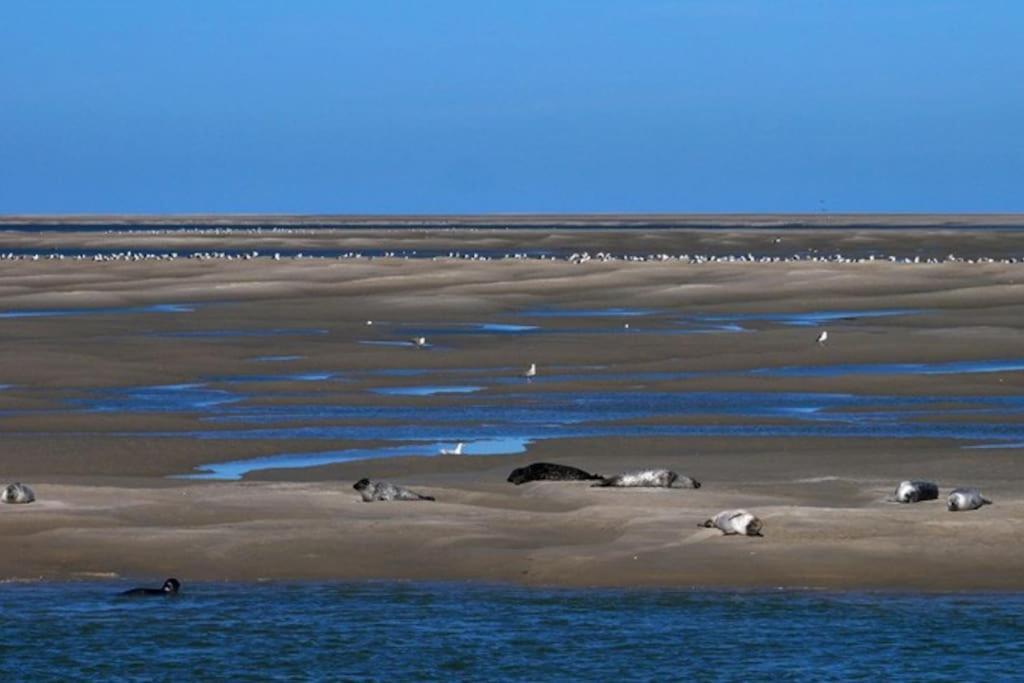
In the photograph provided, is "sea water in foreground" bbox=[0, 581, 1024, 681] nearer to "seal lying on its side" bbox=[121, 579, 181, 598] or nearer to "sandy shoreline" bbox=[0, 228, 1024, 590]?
"seal lying on its side" bbox=[121, 579, 181, 598]

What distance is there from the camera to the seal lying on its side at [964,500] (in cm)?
1458

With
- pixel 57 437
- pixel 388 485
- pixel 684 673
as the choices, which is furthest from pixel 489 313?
Answer: pixel 684 673

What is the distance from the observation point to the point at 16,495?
49.7 feet

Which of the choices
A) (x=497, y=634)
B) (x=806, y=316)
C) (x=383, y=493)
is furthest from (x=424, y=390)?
(x=806, y=316)

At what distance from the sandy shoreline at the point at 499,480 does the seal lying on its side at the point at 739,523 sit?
0.12 meters

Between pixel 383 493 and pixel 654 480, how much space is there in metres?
2.11

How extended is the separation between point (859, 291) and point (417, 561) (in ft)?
106

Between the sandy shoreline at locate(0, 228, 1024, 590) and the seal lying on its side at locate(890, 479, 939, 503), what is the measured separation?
218 mm

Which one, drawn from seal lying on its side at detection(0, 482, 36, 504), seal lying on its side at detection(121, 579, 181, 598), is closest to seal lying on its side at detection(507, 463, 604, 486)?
seal lying on its side at detection(0, 482, 36, 504)

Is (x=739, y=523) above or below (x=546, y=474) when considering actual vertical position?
below

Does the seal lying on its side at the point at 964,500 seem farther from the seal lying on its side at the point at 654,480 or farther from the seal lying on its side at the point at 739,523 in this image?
the seal lying on its side at the point at 654,480

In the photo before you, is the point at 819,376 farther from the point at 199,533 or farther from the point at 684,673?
the point at 684,673

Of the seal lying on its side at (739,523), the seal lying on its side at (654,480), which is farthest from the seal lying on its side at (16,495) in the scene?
the seal lying on its side at (739,523)

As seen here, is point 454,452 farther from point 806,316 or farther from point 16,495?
point 806,316
